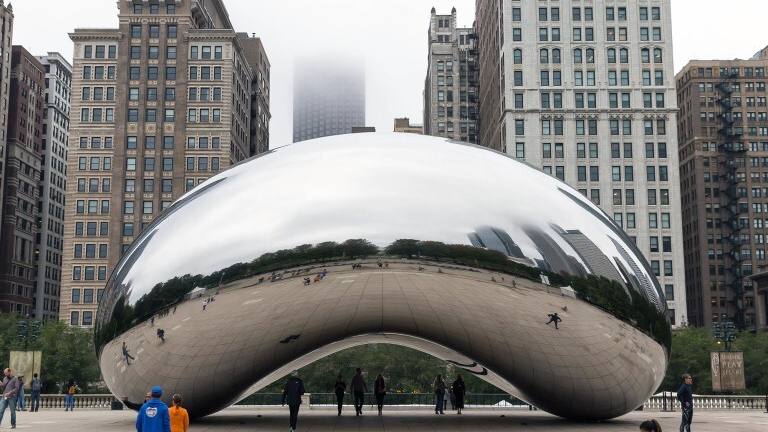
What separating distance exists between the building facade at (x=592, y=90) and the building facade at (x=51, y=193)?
244 feet

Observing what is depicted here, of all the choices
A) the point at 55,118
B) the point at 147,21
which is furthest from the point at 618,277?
the point at 55,118

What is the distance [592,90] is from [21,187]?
8423 centimetres

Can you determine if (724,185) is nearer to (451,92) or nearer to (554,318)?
(451,92)

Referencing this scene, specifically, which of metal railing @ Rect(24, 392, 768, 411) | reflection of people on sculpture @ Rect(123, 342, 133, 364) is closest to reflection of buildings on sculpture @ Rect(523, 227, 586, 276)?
reflection of people on sculpture @ Rect(123, 342, 133, 364)

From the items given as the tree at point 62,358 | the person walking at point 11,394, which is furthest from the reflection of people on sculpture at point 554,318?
the tree at point 62,358

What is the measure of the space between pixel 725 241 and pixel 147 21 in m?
89.2

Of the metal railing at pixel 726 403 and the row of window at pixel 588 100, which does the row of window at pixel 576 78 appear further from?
the metal railing at pixel 726 403

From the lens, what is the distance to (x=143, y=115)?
319ft

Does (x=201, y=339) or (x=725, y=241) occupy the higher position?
(x=725, y=241)

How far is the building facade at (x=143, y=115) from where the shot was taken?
312 feet

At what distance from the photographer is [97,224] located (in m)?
94.4

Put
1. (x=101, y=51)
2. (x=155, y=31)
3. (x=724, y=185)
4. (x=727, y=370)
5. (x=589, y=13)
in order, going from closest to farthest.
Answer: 1. (x=727, y=370)
2. (x=589, y=13)
3. (x=101, y=51)
4. (x=155, y=31)
5. (x=724, y=185)

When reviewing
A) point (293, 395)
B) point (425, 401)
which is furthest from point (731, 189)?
point (293, 395)

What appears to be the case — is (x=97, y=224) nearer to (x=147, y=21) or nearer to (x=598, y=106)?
(x=147, y=21)
